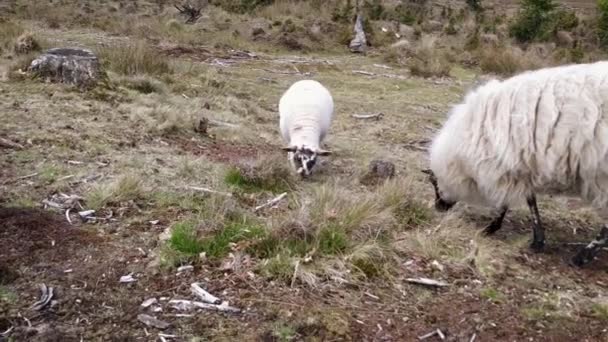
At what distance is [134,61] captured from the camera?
11328 mm

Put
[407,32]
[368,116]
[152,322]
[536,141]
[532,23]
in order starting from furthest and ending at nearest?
1. [532,23]
2. [407,32]
3. [368,116]
4. [536,141]
5. [152,322]

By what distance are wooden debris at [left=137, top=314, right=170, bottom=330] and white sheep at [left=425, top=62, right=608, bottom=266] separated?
2.81m

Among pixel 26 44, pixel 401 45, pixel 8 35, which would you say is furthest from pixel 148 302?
pixel 401 45

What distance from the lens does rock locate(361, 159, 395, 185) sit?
6906 millimetres

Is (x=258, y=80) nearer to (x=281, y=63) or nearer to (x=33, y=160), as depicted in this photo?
(x=281, y=63)

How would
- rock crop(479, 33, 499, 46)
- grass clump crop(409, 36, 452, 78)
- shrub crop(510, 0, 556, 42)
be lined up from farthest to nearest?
shrub crop(510, 0, 556, 42) < rock crop(479, 33, 499, 46) < grass clump crop(409, 36, 452, 78)

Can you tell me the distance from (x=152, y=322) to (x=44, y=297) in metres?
0.72

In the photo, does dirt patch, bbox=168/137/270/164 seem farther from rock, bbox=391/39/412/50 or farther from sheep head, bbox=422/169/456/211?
rock, bbox=391/39/412/50

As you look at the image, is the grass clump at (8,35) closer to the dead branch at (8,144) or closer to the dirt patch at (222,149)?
the dirt patch at (222,149)

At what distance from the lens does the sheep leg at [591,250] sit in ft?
16.7

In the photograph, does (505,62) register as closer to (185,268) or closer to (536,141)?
(536,141)

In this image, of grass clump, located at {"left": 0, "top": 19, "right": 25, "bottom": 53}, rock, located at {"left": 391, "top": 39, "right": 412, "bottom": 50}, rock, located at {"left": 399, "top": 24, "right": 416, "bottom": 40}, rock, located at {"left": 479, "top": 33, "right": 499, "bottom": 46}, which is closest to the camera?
grass clump, located at {"left": 0, "top": 19, "right": 25, "bottom": 53}

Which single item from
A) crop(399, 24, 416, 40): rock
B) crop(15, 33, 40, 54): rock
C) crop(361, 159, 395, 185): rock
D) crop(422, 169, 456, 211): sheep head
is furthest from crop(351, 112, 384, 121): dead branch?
crop(399, 24, 416, 40): rock

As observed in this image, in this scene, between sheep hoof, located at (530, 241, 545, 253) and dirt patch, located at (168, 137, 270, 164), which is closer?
sheep hoof, located at (530, 241, 545, 253)
